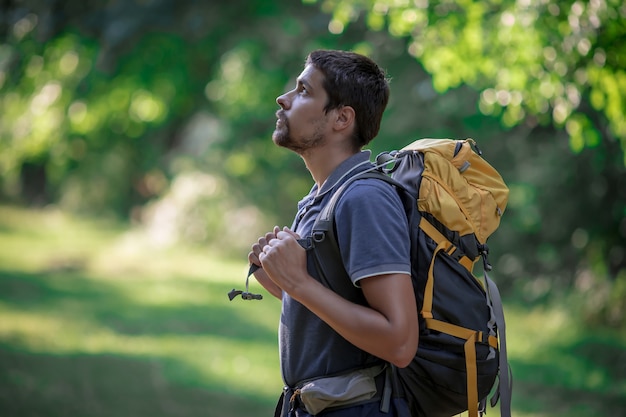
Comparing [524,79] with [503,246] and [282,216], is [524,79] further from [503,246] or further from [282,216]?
[282,216]

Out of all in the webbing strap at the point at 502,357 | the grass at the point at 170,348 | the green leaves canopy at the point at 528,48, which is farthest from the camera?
the grass at the point at 170,348

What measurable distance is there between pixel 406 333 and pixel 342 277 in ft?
0.78

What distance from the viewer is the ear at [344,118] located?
2.33 m

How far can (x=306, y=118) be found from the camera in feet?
7.69

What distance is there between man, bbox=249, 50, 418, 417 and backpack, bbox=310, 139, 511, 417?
61 millimetres

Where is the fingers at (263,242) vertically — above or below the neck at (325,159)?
below

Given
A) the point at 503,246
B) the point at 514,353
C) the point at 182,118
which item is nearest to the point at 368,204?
the point at 514,353

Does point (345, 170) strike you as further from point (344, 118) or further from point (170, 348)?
point (170, 348)

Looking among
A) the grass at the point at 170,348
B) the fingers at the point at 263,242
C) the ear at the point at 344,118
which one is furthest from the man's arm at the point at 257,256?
the grass at the point at 170,348

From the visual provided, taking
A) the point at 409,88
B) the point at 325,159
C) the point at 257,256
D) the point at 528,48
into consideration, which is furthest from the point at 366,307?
the point at 409,88

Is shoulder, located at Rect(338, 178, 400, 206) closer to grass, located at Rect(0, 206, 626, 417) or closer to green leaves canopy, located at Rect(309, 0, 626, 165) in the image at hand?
green leaves canopy, located at Rect(309, 0, 626, 165)

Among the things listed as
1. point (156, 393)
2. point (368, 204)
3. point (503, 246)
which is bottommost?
point (156, 393)

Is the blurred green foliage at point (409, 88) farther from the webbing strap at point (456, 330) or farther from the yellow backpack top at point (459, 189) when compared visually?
the webbing strap at point (456, 330)

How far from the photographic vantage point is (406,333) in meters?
2.02
